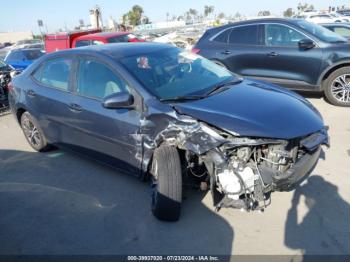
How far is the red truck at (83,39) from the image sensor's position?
10.7 m

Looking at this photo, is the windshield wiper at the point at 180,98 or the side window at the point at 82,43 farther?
the side window at the point at 82,43

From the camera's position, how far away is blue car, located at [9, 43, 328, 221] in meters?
3.02

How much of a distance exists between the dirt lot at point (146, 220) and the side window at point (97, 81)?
1131 millimetres

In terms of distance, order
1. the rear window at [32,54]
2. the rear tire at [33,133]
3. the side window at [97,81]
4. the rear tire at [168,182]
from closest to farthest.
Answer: the rear tire at [168,182] < the side window at [97,81] < the rear tire at [33,133] < the rear window at [32,54]

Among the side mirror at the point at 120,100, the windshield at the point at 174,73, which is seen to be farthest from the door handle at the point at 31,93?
the side mirror at the point at 120,100

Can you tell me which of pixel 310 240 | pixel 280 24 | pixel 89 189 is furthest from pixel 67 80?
pixel 280 24

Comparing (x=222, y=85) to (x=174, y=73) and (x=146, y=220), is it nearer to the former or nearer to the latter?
(x=174, y=73)

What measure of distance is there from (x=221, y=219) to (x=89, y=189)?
5.51 feet

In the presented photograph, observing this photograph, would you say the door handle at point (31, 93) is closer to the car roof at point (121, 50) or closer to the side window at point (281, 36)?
the car roof at point (121, 50)

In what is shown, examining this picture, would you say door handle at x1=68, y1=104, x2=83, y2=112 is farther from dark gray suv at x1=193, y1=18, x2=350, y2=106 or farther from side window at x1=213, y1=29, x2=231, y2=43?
side window at x1=213, y1=29, x2=231, y2=43

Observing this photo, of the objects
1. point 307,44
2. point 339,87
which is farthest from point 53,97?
point 339,87

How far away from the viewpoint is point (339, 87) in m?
6.52

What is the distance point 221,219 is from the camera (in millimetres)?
3391

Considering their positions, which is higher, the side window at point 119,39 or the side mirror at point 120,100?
the side window at point 119,39
